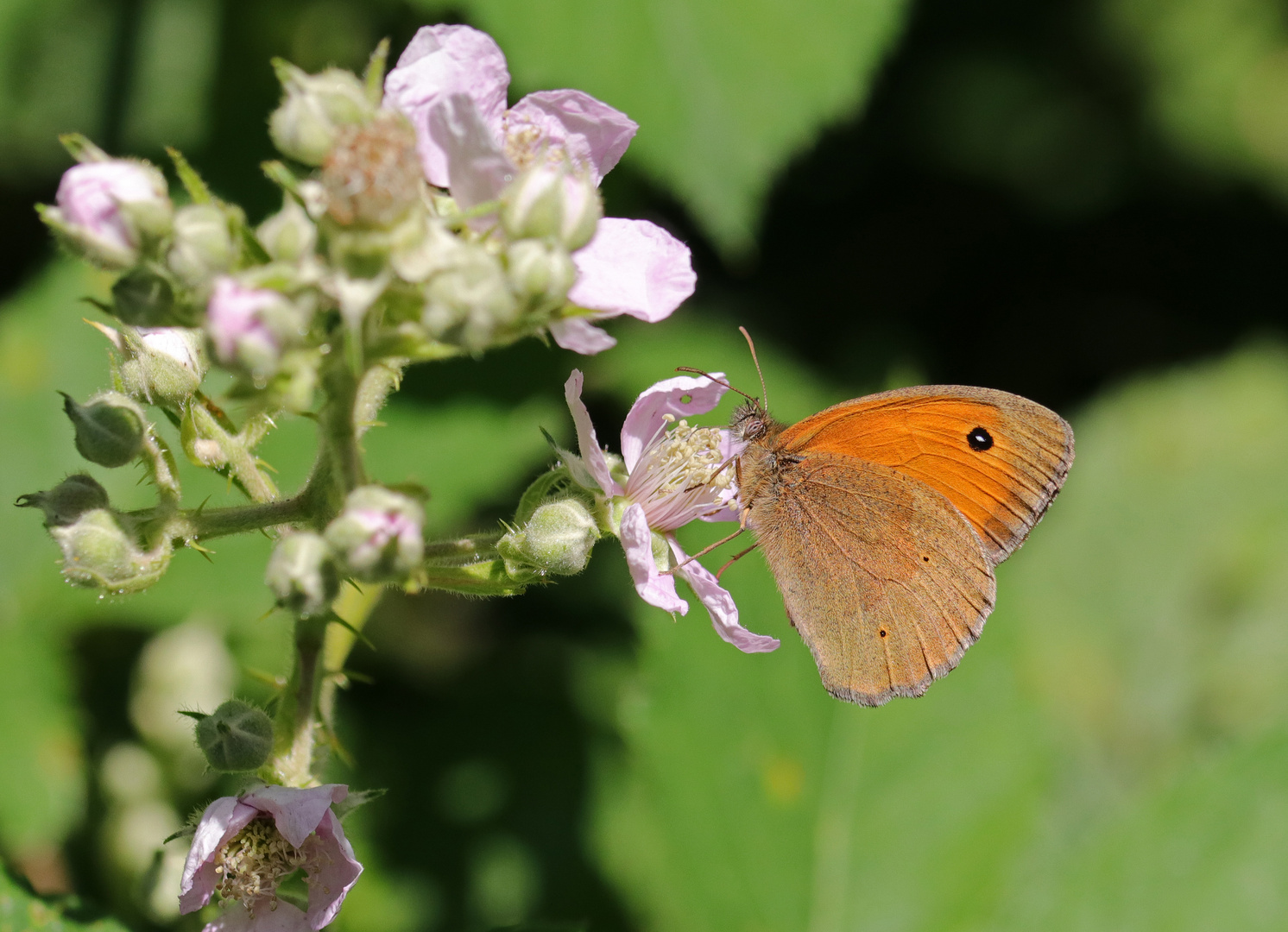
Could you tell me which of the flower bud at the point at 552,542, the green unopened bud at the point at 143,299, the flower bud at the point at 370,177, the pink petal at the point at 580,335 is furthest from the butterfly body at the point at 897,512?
the green unopened bud at the point at 143,299

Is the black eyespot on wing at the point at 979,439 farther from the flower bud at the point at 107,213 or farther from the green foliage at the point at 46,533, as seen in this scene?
the flower bud at the point at 107,213

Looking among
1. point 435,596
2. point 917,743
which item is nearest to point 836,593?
point 917,743

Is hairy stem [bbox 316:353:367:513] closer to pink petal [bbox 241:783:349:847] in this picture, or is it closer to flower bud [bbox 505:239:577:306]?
flower bud [bbox 505:239:577:306]

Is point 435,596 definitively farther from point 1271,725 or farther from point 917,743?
point 1271,725

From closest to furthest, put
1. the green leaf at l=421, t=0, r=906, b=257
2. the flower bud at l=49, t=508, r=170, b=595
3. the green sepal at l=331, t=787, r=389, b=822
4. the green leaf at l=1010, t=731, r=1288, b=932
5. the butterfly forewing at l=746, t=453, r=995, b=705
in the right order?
the flower bud at l=49, t=508, r=170, b=595 → the green sepal at l=331, t=787, r=389, b=822 → the butterfly forewing at l=746, t=453, r=995, b=705 → the green leaf at l=1010, t=731, r=1288, b=932 → the green leaf at l=421, t=0, r=906, b=257

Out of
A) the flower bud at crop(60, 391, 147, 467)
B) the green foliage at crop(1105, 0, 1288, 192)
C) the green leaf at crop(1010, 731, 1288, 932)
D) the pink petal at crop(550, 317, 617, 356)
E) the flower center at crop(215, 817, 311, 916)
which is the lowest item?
the flower center at crop(215, 817, 311, 916)

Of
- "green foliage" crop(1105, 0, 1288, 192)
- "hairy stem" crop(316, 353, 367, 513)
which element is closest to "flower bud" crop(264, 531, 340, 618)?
"hairy stem" crop(316, 353, 367, 513)
